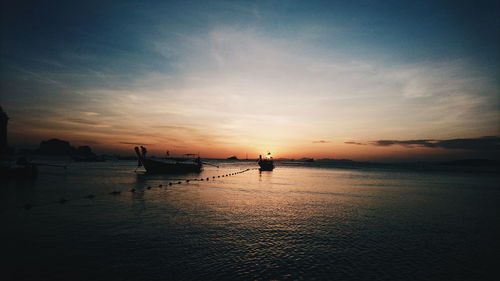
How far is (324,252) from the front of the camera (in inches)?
380

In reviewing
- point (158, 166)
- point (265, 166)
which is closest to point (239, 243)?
point (158, 166)

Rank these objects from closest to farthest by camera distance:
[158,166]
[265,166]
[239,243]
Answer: [239,243]
[158,166]
[265,166]

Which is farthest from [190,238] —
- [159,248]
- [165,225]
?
[165,225]

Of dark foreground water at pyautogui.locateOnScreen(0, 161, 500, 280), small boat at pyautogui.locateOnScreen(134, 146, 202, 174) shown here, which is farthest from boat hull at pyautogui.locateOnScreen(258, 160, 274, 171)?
dark foreground water at pyautogui.locateOnScreen(0, 161, 500, 280)

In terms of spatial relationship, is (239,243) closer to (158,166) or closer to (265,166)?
(158,166)

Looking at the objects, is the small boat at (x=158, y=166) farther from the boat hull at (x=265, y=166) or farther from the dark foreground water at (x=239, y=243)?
the dark foreground water at (x=239, y=243)

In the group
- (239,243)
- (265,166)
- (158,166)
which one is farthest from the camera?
(265,166)

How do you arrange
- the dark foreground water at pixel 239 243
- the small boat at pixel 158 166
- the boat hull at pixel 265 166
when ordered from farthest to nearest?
the boat hull at pixel 265 166
the small boat at pixel 158 166
the dark foreground water at pixel 239 243

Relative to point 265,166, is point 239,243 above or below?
below

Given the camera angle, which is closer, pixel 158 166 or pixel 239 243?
pixel 239 243

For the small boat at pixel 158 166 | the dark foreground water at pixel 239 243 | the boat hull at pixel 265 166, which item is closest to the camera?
the dark foreground water at pixel 239 243

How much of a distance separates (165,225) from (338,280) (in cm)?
843

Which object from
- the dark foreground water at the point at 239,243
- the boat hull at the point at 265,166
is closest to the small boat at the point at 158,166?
the boat hull at the point at 265,166

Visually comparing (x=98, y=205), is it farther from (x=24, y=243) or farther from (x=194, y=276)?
(x=194, y=276)
